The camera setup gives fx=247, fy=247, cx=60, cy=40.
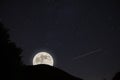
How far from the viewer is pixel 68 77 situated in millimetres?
30312

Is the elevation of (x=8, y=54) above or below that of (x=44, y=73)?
below

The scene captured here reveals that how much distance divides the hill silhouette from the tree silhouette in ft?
41.6

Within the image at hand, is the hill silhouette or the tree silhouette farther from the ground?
the hill silhouette

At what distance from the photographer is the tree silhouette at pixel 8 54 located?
14.3m

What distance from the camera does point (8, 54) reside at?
14.7 metres

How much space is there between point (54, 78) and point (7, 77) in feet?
51.0

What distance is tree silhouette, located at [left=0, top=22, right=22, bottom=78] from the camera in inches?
563

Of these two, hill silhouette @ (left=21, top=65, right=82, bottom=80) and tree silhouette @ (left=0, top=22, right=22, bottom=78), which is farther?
hill silhouette @ (left=21, top=65, right=82, bottom=80)

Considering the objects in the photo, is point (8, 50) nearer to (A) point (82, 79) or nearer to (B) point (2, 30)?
(B) point (2, 30)

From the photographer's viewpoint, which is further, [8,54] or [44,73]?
[44,73]

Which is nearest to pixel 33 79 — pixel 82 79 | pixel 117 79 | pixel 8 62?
pixel 82 79

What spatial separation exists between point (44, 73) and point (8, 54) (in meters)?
14.6

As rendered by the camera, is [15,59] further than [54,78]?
No

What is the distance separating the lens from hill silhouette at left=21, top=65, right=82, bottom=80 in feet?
92.7
